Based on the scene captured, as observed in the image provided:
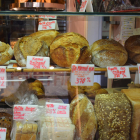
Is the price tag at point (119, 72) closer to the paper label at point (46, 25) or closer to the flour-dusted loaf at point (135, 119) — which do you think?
the flour-dusted loaf at point (135, 119)

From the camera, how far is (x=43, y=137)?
115 cm

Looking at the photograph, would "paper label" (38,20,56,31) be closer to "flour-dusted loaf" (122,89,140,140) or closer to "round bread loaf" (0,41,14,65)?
"round bread loaf" (0,41,14,65)

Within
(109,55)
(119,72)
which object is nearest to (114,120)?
(119,72)

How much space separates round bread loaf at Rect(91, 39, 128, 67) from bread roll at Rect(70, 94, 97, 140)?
0.31 meters

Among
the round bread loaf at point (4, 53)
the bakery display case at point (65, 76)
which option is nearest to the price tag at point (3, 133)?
the bakery display case at point (65, 76)

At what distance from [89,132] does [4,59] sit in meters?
0.75

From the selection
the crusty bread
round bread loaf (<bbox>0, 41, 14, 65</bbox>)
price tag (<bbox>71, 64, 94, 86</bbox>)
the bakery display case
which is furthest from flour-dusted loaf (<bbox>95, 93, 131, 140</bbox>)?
round bread loaf (<bbox>0, 41, 14, 65</bbox>)

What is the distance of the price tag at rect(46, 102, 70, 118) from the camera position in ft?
3.97

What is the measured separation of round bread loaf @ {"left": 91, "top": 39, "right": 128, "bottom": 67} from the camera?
114 centimetres

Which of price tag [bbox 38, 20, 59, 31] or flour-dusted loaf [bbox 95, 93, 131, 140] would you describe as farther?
price tag [bbox 38, 20, 59, 31]

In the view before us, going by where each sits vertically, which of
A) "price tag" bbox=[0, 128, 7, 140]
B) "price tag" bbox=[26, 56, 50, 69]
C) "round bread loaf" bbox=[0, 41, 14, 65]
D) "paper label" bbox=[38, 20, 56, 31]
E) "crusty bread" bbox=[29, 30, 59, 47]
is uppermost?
"paper label" bbox=[38, 20, 56, 31]

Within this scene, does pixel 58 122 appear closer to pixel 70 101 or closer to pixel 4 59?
pixel 70 101

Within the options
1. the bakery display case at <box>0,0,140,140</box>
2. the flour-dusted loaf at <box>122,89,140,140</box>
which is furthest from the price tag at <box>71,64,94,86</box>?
the flour-dusted loaf at <box>122,89,140,140</box>

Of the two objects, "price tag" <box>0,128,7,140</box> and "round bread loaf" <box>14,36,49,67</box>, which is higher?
"round bread loaf" <box>14,36,49,67</box>
